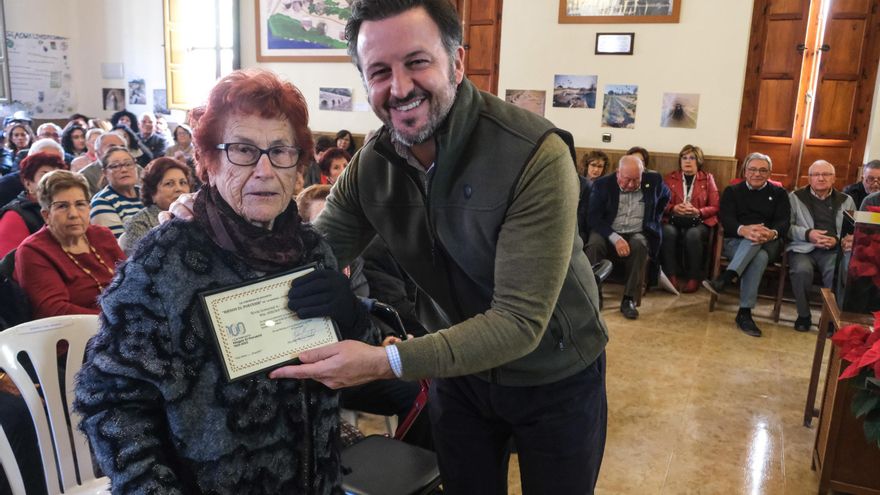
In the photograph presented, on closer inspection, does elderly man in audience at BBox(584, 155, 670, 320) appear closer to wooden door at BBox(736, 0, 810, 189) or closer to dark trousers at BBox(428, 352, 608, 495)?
wooden door at BBox(736, 0, 810, 189)

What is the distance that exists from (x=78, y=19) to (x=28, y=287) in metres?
8.82

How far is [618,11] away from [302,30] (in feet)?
13.2

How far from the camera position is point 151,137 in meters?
7.92

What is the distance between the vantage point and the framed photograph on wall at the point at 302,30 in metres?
8.12

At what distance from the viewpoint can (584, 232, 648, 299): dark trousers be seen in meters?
5.04

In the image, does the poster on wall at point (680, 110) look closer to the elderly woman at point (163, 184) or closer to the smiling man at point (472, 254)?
the elderly woman at point (163, 184)

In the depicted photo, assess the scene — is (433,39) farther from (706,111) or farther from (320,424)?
(706,111)

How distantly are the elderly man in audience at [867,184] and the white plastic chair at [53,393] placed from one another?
225 inches

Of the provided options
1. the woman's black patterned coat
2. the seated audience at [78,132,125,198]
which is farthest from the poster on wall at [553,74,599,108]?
the woman's black patterned coat

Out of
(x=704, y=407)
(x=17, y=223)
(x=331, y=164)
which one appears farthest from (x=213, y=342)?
(x=331, y=164)

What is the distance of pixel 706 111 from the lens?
6371 millimetres

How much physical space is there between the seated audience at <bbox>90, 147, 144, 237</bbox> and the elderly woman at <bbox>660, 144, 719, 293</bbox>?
4.23 metres

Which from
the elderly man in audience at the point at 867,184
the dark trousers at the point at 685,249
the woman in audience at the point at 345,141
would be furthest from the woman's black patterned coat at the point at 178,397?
the woman in audience at the point at 345,141

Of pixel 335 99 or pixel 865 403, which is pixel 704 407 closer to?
pixel 865 403
